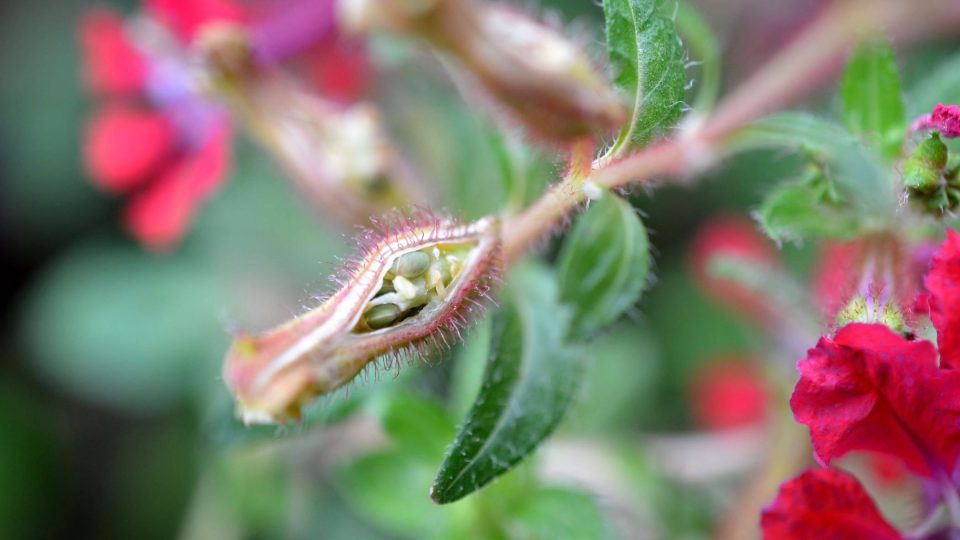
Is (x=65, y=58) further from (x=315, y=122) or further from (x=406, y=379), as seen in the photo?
(x=406, y=379)

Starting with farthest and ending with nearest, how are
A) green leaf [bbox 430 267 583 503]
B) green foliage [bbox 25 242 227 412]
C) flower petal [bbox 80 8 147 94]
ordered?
1. green foliage [bbox 25 242 227 412]
2. flower petal [bbox 80 8 147 94]
3. green leaf [bbox 430 267 583 503]

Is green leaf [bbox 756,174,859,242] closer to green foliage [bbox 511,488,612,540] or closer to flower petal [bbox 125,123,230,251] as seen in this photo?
green foliage [bbox 511,488,612,540]

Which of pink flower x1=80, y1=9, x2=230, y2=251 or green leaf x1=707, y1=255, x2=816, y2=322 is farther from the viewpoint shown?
pink flower x1=80, y1=9, x2=230, y2=251

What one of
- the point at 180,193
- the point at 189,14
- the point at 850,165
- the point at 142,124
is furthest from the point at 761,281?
the point at 142,124

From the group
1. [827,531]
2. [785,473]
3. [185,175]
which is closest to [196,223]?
[185,175]

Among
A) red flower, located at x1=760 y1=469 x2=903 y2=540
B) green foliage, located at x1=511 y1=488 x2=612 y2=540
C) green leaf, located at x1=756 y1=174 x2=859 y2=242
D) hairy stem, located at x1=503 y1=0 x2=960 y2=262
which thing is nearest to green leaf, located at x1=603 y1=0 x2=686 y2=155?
hairy stem, located at x1=503 y1=0 x2=960 y2=262

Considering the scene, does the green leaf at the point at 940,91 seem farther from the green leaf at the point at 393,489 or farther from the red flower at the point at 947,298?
the green leaf at the point at 393,489
